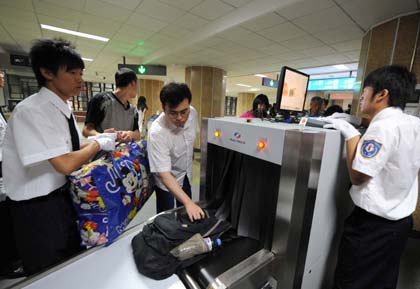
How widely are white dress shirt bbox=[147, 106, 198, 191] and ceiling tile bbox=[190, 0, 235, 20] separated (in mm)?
2054

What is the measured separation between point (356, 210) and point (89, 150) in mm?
1334

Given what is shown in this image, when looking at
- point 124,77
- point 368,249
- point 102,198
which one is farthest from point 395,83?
point 124,77

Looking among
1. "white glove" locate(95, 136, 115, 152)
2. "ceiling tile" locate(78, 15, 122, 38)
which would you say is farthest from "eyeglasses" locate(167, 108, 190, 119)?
"ceiling tile" locate(78, 15, 122, 38)

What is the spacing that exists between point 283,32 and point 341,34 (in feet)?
→ 3.08

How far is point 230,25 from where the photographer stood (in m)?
2.99

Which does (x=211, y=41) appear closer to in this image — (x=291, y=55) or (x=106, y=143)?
(x=291, y=55)

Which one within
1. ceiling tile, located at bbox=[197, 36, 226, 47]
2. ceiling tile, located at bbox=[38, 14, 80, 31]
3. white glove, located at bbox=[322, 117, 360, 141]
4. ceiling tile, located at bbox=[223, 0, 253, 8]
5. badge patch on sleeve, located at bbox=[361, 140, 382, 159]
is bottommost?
badge patch on sleeve, located at bbox=[361, 140, 382, 159]

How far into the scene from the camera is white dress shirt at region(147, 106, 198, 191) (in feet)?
3.54

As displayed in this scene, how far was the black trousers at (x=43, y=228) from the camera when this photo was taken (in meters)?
0.85

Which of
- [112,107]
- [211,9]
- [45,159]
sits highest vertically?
[211,9]

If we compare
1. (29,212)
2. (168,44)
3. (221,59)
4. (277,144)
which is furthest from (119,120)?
(221,59)

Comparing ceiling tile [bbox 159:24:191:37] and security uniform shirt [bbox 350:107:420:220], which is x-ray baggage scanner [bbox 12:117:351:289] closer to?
security uniform shirt [bbox 350:107:420:220]

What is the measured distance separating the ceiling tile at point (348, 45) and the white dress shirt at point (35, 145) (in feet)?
→ 14.4

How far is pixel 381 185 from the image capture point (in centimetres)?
89
